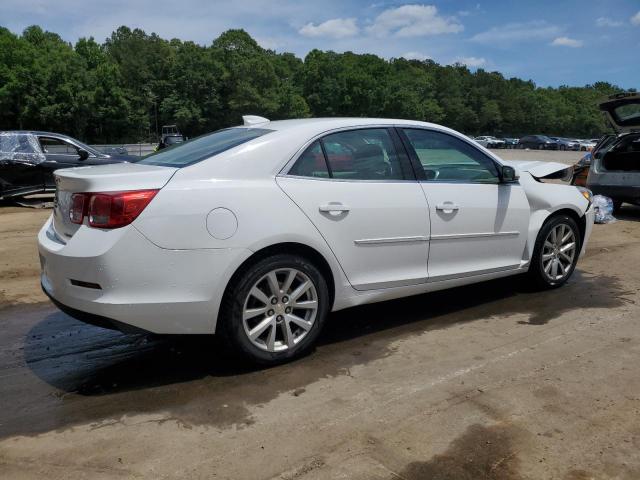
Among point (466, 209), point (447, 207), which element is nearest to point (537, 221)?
point (466, 209)

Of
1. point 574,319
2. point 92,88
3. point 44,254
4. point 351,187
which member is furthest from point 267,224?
point 92,88

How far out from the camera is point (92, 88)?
68125 mm

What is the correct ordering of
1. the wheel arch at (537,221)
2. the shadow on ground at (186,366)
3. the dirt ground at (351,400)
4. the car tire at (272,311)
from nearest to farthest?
the dirt ground at (351,400) < the shadow on ground at (186,366) < the car tire at (272,311) < the wheel arch at (537,221)

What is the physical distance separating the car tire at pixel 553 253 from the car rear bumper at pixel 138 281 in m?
3.06

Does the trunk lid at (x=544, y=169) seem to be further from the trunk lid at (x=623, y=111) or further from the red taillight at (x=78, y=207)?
the trunk lid at (x=623, y=111)

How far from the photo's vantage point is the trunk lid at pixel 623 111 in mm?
9195

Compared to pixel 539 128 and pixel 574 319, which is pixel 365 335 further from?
pixel 539 128

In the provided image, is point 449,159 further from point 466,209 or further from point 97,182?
point 97,182

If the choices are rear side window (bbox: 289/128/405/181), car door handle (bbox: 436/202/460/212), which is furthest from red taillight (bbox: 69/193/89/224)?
car door handle (bbox: 436/202/460/212)

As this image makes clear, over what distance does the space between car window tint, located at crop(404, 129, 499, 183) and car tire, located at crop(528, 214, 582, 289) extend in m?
0.85

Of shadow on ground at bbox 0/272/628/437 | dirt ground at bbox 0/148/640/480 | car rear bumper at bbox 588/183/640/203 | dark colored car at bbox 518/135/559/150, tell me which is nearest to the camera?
dirt ground at bbox 0/148/640/480

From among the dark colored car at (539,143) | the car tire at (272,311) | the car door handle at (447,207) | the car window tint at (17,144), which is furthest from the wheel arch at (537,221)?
the dark colored car at (539,143)

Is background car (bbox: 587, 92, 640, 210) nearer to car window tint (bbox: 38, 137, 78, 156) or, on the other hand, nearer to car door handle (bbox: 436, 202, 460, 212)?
car door handle (bbox: 436, 202, 460, 212)

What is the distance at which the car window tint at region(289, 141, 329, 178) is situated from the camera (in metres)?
3.75
